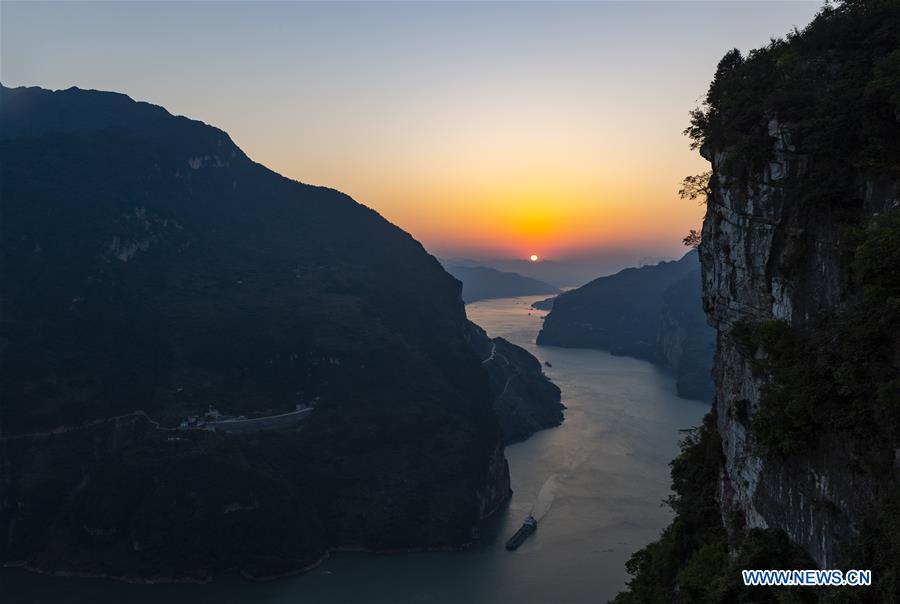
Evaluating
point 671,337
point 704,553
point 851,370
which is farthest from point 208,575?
point 671,337

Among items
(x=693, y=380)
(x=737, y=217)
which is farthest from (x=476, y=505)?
(x=693, y=380)

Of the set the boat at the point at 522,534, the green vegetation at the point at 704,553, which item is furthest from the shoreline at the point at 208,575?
the green vegetation at the point at 704,553

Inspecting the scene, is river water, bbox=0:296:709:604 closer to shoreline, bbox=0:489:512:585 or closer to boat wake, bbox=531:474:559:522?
boat wake, bbox=531:474:559:522

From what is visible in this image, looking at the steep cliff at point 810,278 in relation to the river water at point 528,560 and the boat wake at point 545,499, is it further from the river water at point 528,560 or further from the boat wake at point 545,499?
the boat wake at point 545,499

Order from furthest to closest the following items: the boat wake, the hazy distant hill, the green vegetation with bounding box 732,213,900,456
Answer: the boat wake → the hazy distant hill → the green vegetation with bounding box 732,213,900,456

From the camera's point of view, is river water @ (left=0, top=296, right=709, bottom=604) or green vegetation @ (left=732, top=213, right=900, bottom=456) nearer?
green vegetation @ (left=732, top=213, right=900, bottom=456)

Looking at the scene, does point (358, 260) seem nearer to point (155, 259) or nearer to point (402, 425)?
point (155, 259)

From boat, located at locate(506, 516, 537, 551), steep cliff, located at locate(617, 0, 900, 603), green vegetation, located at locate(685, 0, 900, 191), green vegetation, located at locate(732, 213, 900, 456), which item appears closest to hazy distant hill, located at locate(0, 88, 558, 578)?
boat, located at locate(506, 516, 537, 551)

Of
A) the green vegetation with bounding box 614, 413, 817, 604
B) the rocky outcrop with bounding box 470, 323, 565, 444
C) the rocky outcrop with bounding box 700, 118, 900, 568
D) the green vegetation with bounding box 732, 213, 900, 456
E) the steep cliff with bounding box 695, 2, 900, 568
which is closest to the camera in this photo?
the green vegetation with bounding box 732, 213, 900, 456

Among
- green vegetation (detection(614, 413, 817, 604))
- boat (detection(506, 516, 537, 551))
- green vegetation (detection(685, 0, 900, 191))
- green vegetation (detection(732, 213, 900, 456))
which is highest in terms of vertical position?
green vegetation (detection(685, 0, 900, 191))
